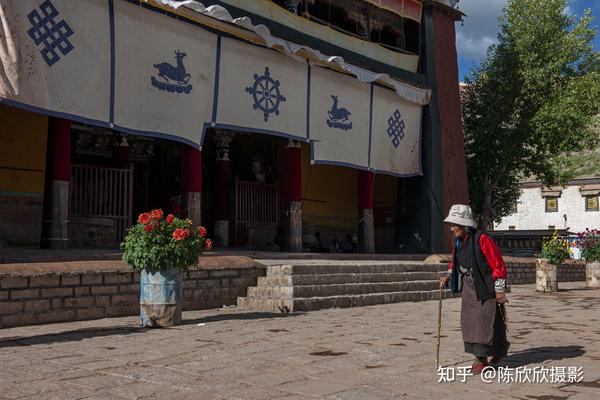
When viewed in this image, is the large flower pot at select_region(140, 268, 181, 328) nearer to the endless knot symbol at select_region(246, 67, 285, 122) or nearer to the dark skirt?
the dark skirt

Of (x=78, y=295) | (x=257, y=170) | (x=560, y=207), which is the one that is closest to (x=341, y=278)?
(x=78, y=295)

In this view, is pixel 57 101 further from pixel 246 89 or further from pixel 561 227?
pixel 561 227

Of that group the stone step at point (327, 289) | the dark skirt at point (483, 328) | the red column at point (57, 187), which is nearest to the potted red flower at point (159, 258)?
the stone step at point (327, 289)

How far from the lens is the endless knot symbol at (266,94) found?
13.8 metres

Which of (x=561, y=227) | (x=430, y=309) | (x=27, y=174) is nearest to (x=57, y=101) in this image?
(x=27, y=174)

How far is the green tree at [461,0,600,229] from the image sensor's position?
870 inches

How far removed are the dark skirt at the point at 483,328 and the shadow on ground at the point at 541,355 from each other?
15.2 inches

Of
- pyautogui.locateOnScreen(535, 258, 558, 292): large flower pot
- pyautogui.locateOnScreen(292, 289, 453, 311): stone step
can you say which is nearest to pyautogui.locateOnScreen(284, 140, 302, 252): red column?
pyautogui.locateOnScreen(292, 289, 453, 311): stone step

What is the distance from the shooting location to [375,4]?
1722 centimetres

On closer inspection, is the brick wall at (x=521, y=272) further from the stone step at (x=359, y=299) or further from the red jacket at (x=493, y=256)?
the red jacket at (x=493, y=256)

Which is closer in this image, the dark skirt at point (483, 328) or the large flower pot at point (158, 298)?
the dark skirt at point (483, 328)

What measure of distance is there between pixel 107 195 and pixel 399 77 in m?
8.61

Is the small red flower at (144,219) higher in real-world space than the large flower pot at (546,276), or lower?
higher

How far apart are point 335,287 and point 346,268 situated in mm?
875
